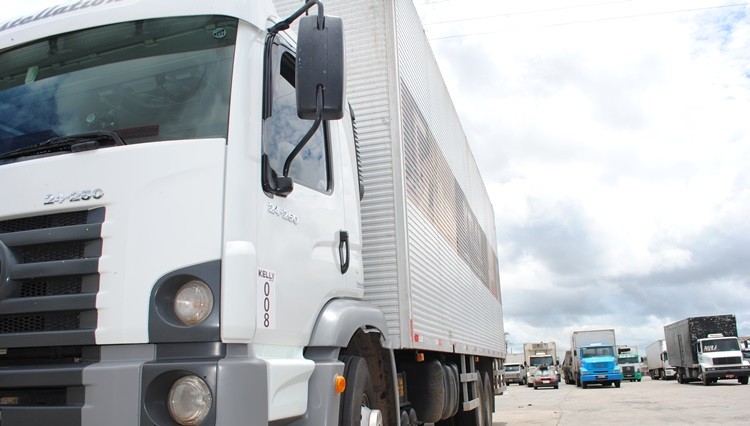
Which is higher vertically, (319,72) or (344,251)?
(319,72)

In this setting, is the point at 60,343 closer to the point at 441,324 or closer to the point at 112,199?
the point at 112,199

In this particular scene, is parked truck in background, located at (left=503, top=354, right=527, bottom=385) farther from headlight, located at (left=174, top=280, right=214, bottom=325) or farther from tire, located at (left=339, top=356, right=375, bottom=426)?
headlight, located at (left=174, top=280, right=214, bottom=325)

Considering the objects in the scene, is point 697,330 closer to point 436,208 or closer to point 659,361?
point 659,361

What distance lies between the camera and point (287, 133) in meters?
3.50

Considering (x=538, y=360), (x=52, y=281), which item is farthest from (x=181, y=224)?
(x=538, y=360)

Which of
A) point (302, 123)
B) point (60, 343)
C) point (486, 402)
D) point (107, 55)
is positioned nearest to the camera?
point (60, 343)

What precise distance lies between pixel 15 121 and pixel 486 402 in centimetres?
794

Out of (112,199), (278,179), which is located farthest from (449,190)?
(112,199)

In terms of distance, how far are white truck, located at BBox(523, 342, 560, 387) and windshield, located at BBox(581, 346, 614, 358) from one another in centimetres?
655

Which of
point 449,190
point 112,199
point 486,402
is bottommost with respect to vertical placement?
point 486,402

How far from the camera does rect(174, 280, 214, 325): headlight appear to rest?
272 cm

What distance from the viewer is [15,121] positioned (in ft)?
11.6

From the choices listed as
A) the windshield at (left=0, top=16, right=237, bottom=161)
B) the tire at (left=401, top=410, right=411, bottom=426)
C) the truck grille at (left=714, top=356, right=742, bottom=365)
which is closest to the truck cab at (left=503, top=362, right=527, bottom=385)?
the truck grille at (left=714, top=356, right=742, bottom=365)

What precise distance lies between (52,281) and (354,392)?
1.67m
